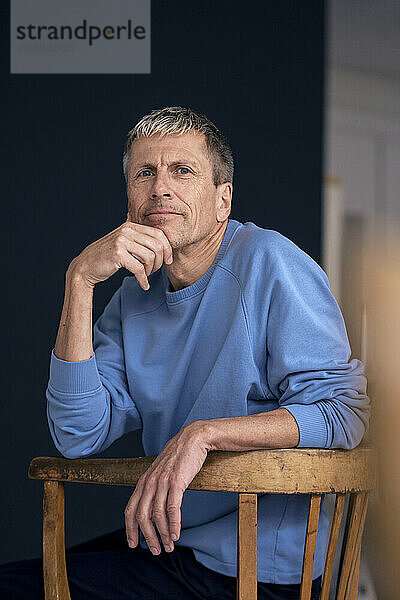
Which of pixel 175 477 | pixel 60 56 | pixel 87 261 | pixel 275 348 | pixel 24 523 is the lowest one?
pixel 24 523

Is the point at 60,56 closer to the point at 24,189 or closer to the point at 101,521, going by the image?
the point at 24,189

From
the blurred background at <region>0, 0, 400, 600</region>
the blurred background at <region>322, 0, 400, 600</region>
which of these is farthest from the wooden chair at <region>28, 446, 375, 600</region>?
the blurred background at <region>0, 0, 400, 600</region>

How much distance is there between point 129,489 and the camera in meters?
2.40

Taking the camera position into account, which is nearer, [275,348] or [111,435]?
[275,348]

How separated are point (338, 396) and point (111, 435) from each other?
1.62ft

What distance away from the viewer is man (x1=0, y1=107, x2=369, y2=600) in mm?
1142

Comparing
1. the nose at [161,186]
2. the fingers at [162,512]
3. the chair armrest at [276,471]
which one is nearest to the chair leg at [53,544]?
the chair armrest at [276,471]

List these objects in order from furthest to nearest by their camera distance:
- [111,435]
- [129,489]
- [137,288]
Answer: [129,489] → [137,288] → [111,435]

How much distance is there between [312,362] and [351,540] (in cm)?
28

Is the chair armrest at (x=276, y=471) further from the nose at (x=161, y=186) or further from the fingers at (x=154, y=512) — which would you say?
the nose at (x=161, y=186)

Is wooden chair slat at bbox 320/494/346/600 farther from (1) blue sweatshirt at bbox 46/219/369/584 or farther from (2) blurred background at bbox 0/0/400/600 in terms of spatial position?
(2) blurred background at bbox 0/0/400/600

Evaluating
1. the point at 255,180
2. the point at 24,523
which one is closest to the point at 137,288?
the point at 255,180

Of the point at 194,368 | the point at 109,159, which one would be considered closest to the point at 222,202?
the point at 194,368

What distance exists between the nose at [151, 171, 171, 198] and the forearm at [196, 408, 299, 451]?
0.52 metres
